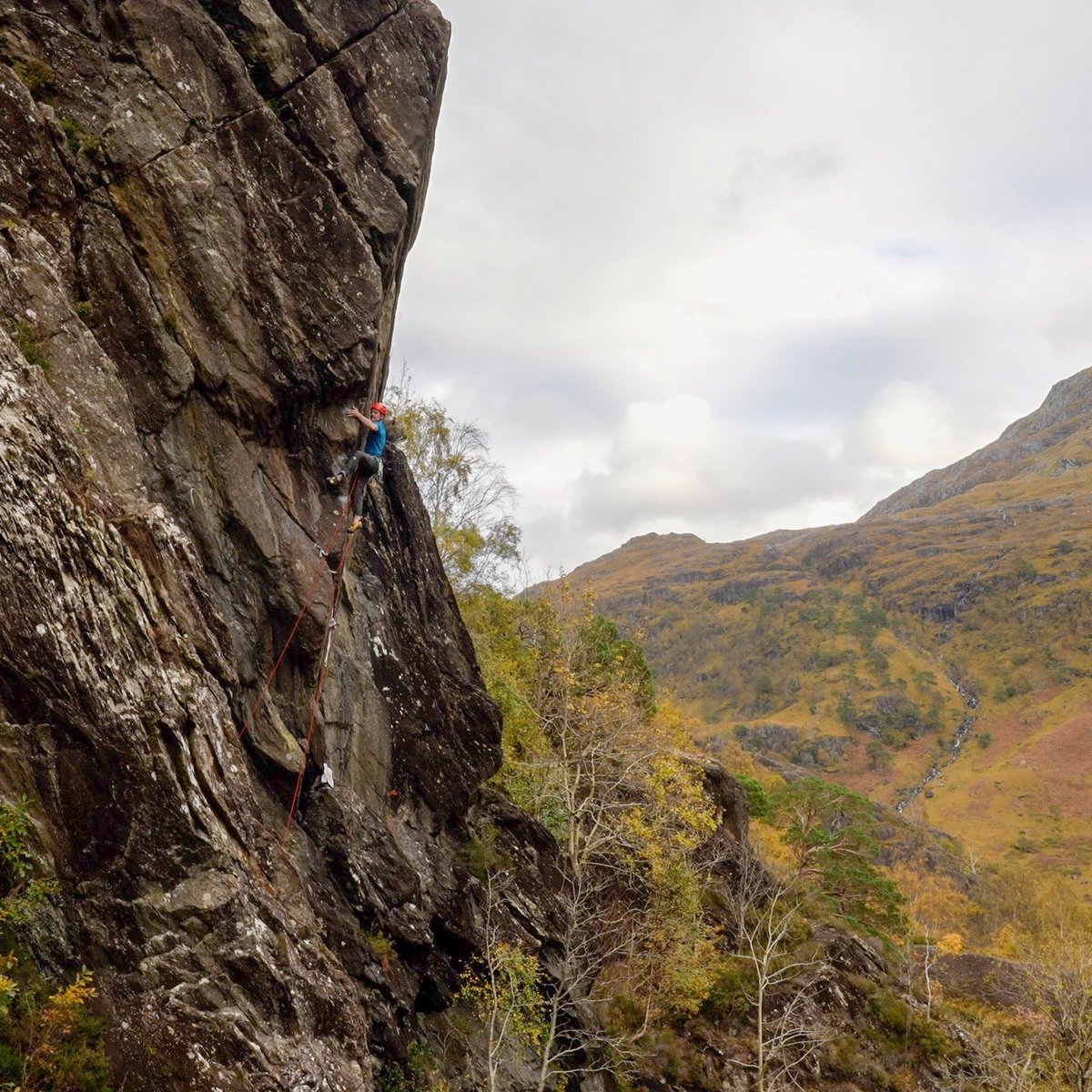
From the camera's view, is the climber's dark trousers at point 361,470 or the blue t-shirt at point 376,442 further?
the blue t-shirt at point 376,442

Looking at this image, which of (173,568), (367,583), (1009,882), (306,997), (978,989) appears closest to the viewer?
(306,997)

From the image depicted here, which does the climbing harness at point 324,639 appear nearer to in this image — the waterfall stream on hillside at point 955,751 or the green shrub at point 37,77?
the green shrub at point 37,77

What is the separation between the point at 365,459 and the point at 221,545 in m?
3.95

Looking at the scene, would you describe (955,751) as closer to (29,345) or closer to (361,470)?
(361,470)

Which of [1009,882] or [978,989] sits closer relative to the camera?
[978,989]

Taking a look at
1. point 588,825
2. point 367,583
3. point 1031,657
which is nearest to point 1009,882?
point 588,825

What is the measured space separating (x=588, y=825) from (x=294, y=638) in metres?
17.6

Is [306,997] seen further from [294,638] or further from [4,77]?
[4,77]

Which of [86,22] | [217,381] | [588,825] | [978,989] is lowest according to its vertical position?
[978,989]

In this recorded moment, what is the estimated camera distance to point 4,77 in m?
12.3

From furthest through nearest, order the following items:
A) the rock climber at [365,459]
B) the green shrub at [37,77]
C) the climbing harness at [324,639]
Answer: the rock climber at [365,459] < the climbing harness at [324,639] < the green shrub at [37,77]

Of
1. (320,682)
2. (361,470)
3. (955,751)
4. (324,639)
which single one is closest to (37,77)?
(361,470)

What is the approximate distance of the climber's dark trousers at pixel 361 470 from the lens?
17.2m

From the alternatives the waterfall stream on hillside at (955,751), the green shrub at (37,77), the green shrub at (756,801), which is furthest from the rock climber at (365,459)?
the waterfall stream on hillside at (955,751)
